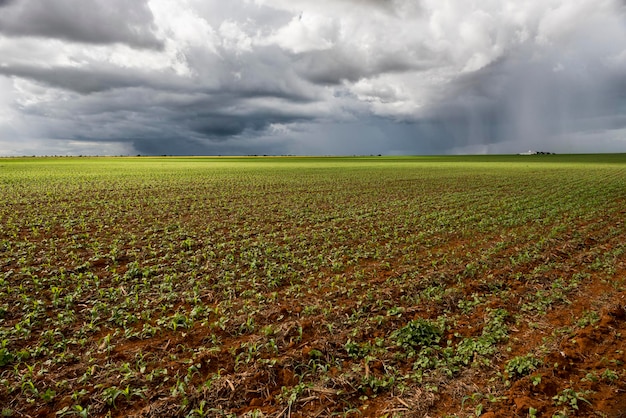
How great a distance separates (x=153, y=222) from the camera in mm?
17875

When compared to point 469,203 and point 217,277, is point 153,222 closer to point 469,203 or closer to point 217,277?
point 217,277

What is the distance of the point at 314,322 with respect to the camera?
25.0 feet

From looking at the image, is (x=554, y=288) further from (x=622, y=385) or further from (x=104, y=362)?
(x=104, y=362)

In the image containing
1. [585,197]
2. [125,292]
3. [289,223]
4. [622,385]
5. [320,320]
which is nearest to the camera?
[622,385]

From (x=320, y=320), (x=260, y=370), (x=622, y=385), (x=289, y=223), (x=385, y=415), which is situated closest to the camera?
(x=385, y=415)

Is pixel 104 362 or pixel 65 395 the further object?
pixel 104 362

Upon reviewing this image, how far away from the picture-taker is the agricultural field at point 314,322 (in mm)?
5375

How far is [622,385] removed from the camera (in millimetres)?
5391

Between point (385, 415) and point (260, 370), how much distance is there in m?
2.13

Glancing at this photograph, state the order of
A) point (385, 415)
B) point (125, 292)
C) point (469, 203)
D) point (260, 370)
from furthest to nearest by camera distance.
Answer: point (469, 203) → point (125, 292) → point (260, 370) → point (385, 415)

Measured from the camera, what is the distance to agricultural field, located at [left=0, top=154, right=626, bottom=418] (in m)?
5.38

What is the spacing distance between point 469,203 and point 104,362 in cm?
2262

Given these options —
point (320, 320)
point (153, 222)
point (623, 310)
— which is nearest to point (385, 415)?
point (320, 320)

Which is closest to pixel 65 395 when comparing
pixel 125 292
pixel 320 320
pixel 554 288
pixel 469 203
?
pixel 125 292
